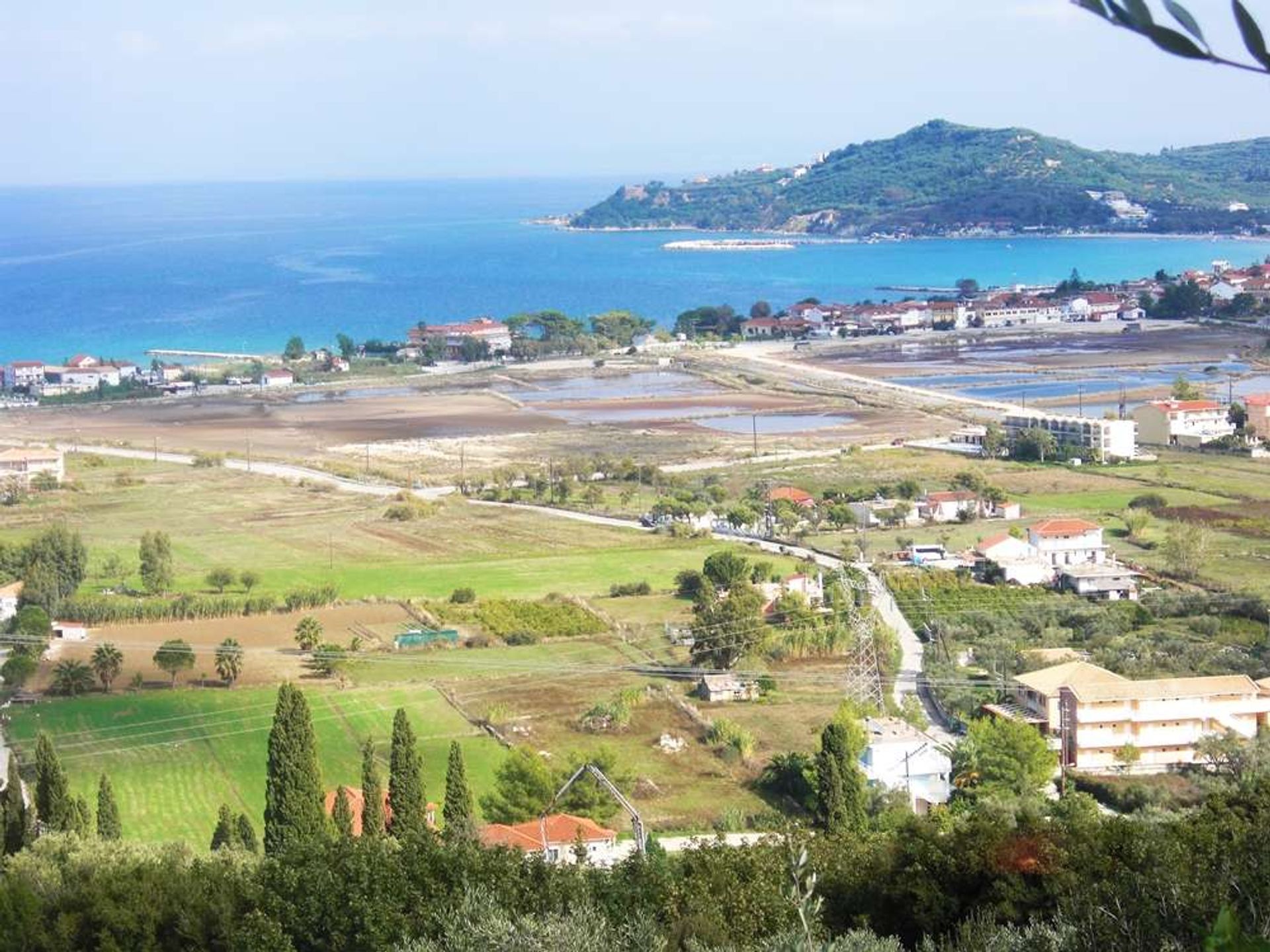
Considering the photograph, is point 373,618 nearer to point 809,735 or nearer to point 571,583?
point 571,583

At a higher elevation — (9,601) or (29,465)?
(29,465)

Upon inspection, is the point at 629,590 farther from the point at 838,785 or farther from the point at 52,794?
the point at 52,794

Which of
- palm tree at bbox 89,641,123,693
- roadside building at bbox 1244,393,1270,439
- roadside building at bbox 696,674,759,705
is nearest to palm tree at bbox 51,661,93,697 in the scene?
palm tree at bbox 89,641,123,693

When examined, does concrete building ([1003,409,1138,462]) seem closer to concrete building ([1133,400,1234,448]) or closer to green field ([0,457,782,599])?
concrete building ([1133,400,1234,448])

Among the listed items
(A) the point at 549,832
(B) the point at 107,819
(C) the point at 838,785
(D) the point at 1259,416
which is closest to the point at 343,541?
(B) the point at 107,819

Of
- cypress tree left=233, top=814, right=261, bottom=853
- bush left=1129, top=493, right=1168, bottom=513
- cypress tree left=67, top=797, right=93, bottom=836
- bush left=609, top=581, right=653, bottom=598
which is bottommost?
A: bush left=609, top=581, right=653, bottom=598

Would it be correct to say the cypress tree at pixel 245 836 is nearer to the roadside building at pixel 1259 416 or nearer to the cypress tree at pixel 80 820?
the cypress tree at pixel 80 820
